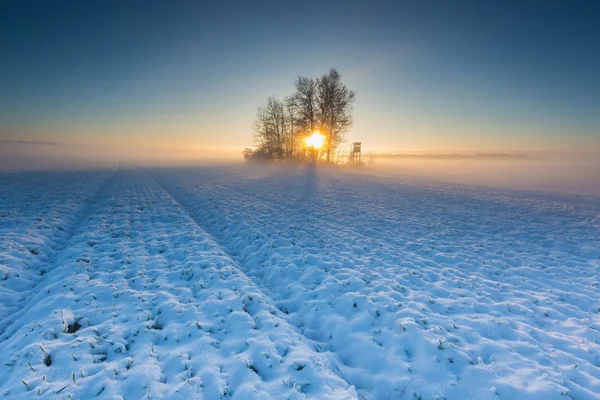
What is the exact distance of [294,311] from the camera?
6.80m

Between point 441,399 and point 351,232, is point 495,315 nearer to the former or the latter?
point 441,399

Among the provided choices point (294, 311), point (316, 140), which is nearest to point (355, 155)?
point (316, 140)

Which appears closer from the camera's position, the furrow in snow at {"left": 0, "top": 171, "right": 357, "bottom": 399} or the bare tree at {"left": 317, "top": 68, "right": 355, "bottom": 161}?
the furrow in snow at {"left": 0, "top": 171, "right": 357, "bottom": 399}

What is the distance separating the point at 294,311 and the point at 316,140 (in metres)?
47.5

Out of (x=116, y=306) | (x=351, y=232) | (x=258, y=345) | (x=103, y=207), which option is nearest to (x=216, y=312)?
(x=258, y=345)

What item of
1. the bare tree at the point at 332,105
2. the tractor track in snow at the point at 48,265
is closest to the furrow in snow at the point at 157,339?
the tractor track in snow at the point at 48,265

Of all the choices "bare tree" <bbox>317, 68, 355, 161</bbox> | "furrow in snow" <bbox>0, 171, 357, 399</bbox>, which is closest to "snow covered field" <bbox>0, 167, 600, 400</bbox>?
"furrow in snow" <bbox>0, 171, 357, 399</bbox>

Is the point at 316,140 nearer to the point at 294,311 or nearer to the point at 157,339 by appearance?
the point at 294,311

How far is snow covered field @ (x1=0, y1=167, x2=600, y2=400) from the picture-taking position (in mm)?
4371

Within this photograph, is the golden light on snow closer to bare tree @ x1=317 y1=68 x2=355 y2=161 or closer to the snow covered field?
bare tree @ x1=317 y1=68 x2=355 y2=161

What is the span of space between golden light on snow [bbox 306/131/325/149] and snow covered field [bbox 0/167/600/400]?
39.6 metres

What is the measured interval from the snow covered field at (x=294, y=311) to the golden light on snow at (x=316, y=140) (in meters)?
39.6

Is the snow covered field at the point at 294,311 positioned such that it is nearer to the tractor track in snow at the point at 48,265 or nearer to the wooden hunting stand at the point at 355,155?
the tractor track in snow at the point at 48,265

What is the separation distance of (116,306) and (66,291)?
170 centimetres
